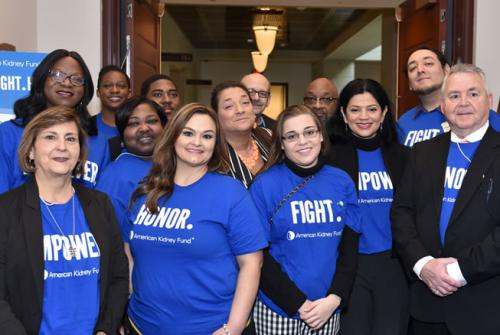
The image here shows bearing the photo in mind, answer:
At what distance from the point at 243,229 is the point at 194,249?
0.66 ft

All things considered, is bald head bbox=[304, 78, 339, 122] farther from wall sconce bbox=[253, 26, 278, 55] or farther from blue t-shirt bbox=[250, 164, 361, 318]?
wall sconce bbox=[253, 26, 278, 55]

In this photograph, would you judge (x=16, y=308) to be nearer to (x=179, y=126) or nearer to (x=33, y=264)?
(x=33, y=264)

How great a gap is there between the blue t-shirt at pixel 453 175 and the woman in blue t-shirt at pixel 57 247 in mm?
1332

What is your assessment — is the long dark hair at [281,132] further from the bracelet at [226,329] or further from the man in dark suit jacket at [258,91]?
the man in dark suit jacket at [258,91]

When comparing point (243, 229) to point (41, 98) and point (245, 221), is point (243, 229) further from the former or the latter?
point (41, 98)

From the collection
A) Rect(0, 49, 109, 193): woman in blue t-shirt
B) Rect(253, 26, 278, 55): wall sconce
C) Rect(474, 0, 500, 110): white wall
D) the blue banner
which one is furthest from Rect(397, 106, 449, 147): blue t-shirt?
Rect(253, 26, 278, 55): wall sconce

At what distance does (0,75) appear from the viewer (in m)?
3.37

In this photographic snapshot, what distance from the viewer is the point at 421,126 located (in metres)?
3.42

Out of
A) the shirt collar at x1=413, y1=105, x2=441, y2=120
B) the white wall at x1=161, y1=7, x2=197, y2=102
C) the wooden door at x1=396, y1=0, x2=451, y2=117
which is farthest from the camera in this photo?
the white wall at x1=161, y1=7, x2=197, y2=102

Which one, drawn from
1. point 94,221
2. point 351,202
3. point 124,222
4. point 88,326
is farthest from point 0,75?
point 351,202

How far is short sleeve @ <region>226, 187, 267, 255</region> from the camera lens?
2.20 meters

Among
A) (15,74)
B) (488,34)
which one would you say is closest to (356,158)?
(15,74)

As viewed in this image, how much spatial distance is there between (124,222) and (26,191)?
0.57 meters

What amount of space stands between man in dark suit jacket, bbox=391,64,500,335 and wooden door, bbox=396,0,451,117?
101 inches
